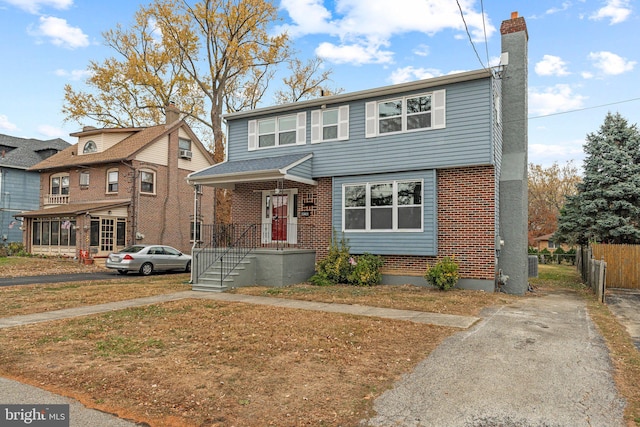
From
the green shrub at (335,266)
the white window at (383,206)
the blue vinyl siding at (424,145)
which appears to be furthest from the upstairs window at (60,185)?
the white window at (383,206)

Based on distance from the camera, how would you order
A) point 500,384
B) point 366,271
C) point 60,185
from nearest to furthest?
point 500,384, point 366,271, point 60,185

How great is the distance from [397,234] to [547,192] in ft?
134

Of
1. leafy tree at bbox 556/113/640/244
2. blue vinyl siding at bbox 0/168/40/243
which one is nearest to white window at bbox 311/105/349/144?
leafy tree at bbox 556/113/640/244

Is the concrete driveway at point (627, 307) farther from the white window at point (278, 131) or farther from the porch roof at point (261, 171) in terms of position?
the white window at point (278, 131)

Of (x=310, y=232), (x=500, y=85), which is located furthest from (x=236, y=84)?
(x=500, y=85)

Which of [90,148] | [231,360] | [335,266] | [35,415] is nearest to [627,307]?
[335,266]

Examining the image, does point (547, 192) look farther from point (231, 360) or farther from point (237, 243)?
point (231, 360)

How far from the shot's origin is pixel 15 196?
3127 centimetres

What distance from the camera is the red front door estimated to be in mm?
15625

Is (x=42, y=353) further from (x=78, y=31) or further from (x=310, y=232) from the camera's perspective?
(x=78, y=31)

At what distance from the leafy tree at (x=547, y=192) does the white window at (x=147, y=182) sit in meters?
38.4

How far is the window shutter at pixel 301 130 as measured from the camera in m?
15.5

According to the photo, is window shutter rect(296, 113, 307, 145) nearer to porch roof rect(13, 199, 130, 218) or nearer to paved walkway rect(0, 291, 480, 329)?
paved walkway rect(0, 291, 480, 329)

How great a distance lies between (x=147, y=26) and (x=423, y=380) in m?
31.1
